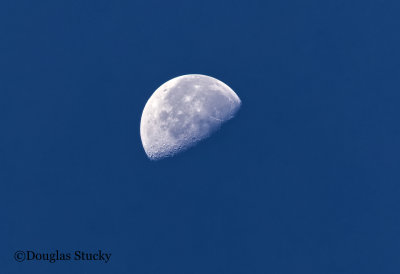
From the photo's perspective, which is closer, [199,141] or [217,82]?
[199,141]

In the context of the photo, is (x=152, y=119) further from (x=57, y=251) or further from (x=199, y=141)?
(x=57, y=251)

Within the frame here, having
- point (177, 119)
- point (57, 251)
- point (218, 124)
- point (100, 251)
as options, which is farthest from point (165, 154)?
point (57, 251)

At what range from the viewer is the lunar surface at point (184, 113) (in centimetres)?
2088

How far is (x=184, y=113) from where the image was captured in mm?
21047

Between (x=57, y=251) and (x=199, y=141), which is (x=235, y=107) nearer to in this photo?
(x=199, y=141)

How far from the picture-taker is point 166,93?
22.3 m

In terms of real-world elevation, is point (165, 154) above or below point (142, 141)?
below

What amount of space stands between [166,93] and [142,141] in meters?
3.40

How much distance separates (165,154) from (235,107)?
15.9ft

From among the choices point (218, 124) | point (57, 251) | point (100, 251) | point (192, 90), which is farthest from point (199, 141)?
point (57, 251)

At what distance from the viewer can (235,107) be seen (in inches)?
874

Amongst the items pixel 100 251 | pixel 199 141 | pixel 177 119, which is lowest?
pixel 100 251

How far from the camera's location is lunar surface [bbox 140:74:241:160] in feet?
68.5

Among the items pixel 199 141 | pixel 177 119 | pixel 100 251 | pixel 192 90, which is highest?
pixel 192 90
